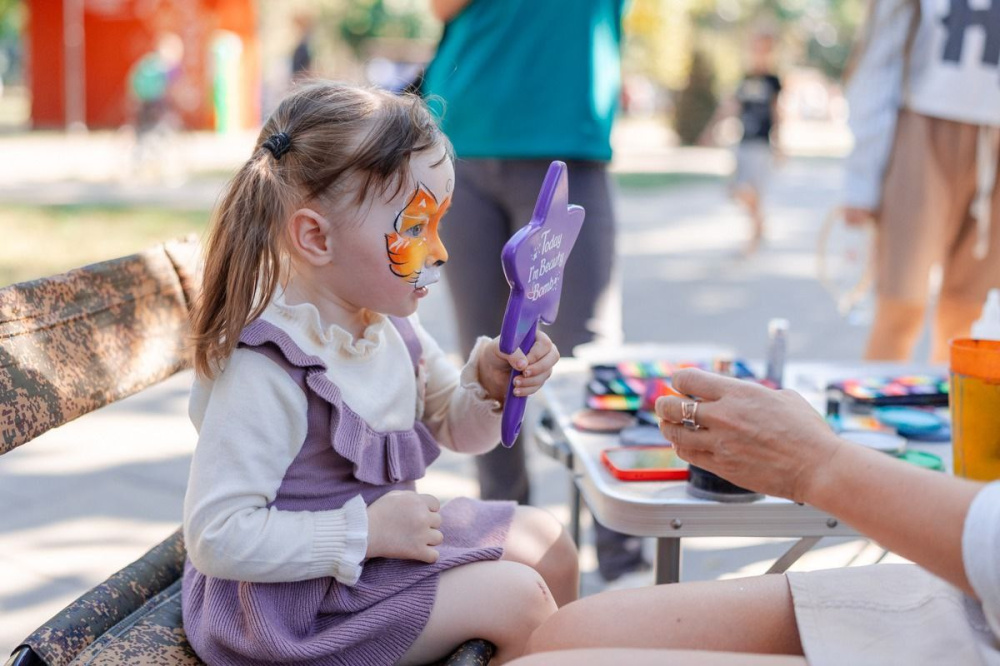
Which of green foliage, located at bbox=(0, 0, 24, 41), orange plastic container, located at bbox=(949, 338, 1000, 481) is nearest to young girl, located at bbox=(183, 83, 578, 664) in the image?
orange plastic container, located at bbox=(949, 338, 1000, 481)

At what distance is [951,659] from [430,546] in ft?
2.31

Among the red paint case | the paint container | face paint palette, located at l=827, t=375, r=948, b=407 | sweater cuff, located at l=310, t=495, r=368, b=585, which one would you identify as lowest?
sweater cuff, located at l=310, t=495, r=368, b=585

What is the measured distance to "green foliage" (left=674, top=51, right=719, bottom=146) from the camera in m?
20.6

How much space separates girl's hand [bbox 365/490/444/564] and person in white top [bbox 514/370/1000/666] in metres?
0.20

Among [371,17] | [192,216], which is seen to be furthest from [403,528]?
[371,17]

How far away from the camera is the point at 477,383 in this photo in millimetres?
1812

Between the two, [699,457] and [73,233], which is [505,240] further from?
[73,233]

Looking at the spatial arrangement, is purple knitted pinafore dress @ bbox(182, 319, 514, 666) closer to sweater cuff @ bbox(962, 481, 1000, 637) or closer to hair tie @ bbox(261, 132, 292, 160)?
hair tie @ bbox(261, 132, 292, 160)

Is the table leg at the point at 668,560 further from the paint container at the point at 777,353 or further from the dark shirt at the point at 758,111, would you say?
the dark shirt at the point at 758,111

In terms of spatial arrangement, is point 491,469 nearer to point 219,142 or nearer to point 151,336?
point 151,336

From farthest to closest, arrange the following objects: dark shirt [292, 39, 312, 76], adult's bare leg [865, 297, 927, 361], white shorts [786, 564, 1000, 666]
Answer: dark shirt [292, 39, 312, 76] → adult's bare leg [865, 297, 927, 361] → white shorts [786, 564, 1000, 666]

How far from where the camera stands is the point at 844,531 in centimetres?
163

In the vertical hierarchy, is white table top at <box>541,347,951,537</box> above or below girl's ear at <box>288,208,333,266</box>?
below

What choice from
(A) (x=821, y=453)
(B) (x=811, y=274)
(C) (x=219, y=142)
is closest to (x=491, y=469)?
(A) (x=821, y=453)
